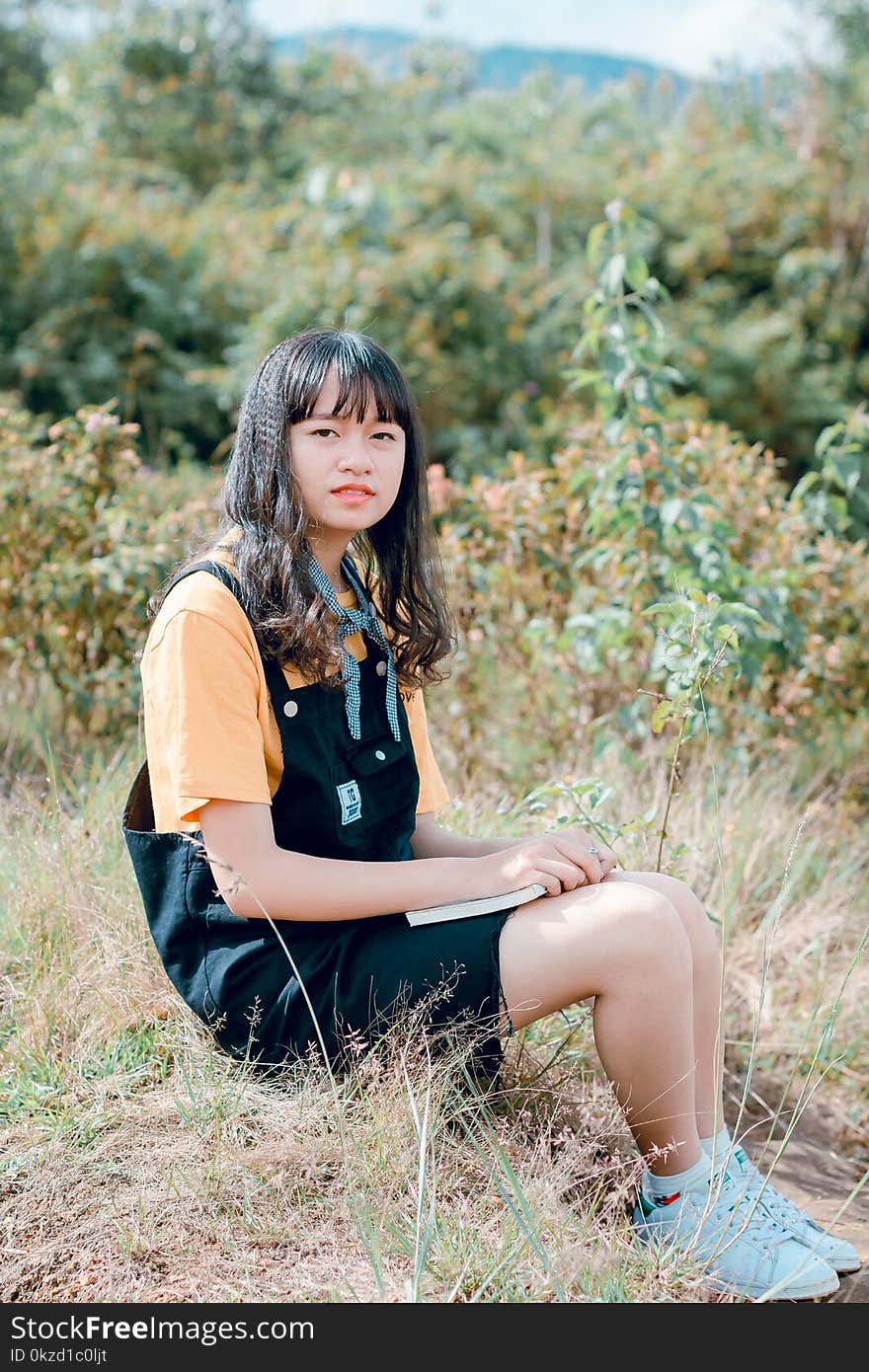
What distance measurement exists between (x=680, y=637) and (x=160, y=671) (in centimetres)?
107

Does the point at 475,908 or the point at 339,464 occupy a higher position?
the point at 339,464

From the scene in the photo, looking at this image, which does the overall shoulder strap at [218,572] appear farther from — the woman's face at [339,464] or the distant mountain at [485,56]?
the distant mountain at [485,56]

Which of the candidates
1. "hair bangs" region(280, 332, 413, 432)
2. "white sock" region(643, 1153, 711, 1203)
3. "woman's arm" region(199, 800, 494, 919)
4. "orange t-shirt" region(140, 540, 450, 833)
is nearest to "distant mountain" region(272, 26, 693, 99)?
"hair bangs" region(280, 332, 413, 432)

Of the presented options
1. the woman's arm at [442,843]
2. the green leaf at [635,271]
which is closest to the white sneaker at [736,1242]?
the woman's arm at [442,843]

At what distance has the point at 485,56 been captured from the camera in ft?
60.1

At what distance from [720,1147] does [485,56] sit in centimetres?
1887

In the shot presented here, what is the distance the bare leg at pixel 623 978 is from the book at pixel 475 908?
25 millimetres

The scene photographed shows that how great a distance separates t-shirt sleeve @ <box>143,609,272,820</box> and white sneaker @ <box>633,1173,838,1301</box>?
932 mm

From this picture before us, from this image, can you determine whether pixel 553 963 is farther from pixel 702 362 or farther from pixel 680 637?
pixel 702 362

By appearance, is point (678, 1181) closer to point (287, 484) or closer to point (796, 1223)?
point (796, 1223)

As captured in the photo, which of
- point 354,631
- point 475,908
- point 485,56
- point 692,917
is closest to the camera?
point 475,908

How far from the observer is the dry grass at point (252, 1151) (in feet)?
6.15

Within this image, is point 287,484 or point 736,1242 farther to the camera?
point 287,484

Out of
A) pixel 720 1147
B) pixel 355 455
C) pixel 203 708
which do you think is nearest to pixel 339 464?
pixel 355 455
